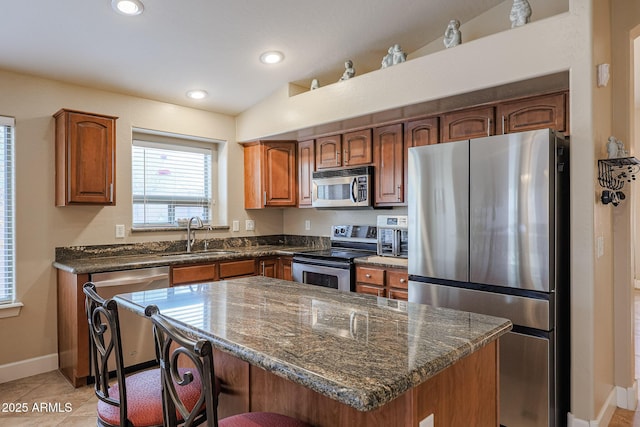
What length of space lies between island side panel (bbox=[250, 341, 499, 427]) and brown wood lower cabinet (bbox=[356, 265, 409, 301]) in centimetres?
163

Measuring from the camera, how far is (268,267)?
13.5ft

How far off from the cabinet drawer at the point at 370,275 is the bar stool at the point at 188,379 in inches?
79.8

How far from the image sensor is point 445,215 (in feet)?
8.51

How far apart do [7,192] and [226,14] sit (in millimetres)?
2201

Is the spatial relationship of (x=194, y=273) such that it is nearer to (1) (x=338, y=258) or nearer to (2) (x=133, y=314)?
(2) (x=133, y=314)

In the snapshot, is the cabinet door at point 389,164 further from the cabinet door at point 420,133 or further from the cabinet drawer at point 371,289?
the cabinet drawer at point 371,289

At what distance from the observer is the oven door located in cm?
346

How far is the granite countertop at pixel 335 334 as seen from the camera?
0.96 metres

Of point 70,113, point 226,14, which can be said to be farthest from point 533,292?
point 70,113

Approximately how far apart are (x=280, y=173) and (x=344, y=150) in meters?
0.86

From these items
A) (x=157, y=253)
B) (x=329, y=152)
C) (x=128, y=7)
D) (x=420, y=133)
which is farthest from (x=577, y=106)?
(x=157, y=253)

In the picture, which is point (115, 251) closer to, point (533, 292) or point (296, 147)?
point (296, 147)

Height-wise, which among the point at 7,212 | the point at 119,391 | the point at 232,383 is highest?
the point at 7,212

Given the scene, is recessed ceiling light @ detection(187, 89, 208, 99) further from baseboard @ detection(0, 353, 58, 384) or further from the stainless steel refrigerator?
baseboard @ detection(0, 353, 58, 384)
